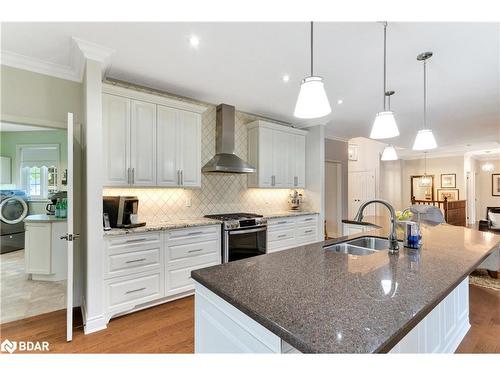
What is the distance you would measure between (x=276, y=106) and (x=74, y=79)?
262cm

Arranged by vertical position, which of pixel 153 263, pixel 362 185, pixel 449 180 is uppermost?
pixel 449 180

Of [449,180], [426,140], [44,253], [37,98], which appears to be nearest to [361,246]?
[426,140]

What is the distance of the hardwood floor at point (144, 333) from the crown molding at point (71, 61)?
251 centimetres

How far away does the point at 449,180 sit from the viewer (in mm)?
9578

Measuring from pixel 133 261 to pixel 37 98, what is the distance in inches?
75.4

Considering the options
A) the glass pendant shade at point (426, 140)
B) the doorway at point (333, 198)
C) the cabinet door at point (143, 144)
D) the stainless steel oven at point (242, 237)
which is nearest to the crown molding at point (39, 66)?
the cabinet door at point (143, 144)

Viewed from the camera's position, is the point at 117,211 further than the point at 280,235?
No

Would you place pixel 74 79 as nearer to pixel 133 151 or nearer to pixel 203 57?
pixel 133 151

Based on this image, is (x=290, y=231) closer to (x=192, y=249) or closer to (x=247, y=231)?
(x=247, y=231)

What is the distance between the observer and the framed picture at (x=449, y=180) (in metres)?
9.45

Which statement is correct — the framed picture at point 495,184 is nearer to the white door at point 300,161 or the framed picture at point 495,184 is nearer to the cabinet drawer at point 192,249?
the white door at point 300,161

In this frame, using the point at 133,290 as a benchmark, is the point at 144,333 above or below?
below

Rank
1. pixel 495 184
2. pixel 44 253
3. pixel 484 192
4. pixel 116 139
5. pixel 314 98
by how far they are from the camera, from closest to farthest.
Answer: pixel 314 98 < pixel 116 139 < pixel 44 253 < pixel 495 184 < pixel 484 192
